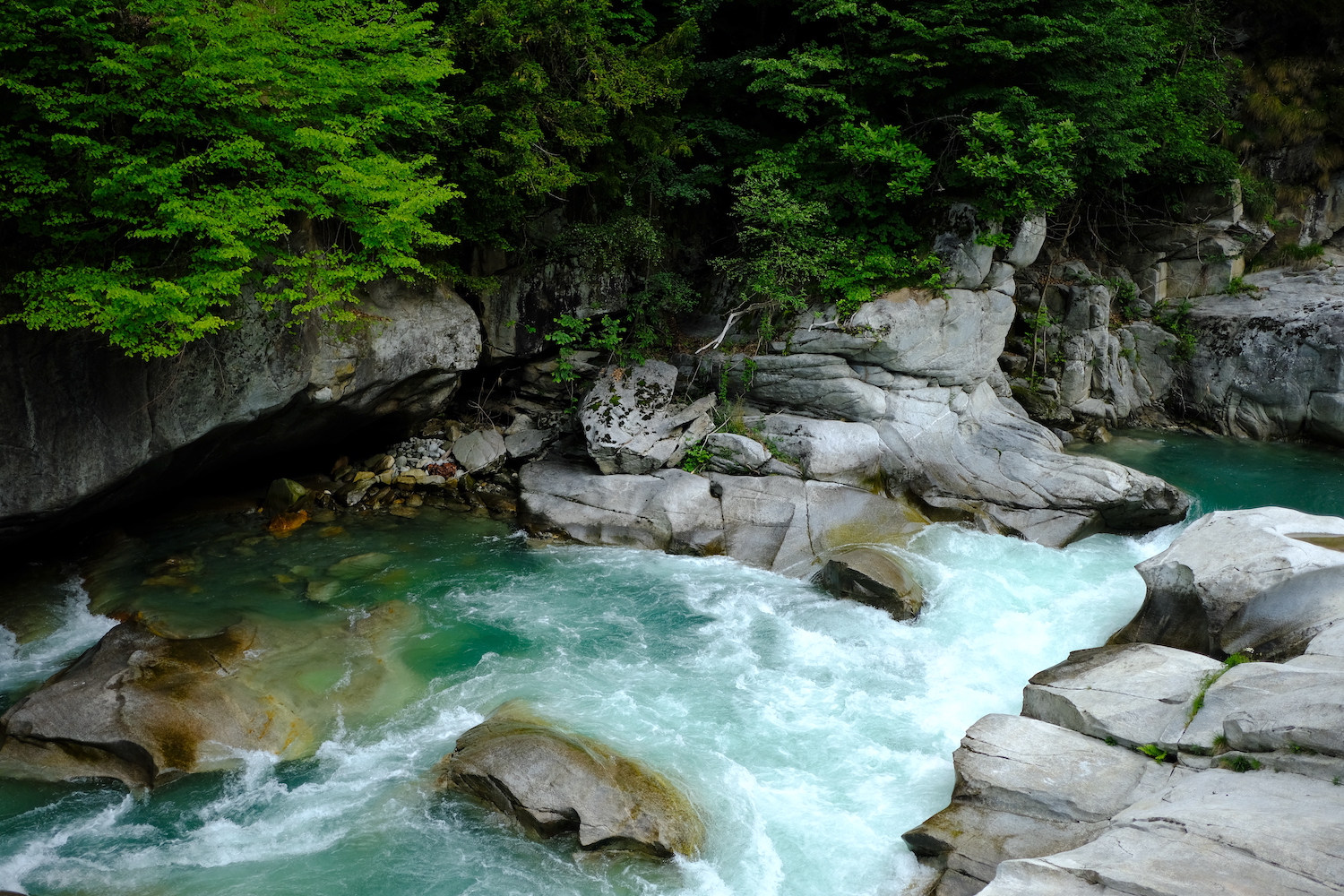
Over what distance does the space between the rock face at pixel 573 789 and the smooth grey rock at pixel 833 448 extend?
6.82 m

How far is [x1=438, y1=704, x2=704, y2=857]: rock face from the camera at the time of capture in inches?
261

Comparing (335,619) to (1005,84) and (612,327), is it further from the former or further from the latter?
(1005,84)

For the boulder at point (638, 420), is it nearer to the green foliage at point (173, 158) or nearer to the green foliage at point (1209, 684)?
the green foliage at point (173, 158)

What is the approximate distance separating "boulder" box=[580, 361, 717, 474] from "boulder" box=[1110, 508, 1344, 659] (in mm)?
7018

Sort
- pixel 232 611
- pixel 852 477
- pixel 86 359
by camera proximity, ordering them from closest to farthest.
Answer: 1. pixel 86 359
2. pixel 232 611
3. pixel 852 477

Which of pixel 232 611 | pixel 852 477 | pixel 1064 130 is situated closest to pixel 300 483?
pixel 232 611

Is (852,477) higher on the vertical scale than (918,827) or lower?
higher

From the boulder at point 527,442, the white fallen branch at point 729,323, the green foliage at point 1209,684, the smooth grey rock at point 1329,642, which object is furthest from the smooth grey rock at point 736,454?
the smooth grey rock at point 1329,642

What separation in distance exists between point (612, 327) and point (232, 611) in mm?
7888

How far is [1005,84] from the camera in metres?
14.8

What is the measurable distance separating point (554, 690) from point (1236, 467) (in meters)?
14.9

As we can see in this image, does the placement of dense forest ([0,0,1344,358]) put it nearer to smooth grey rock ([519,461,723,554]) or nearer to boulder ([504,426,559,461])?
boulder ([504,426,559,461])

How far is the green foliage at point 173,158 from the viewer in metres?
8.07

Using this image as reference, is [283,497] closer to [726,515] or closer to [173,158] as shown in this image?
[173,158]
